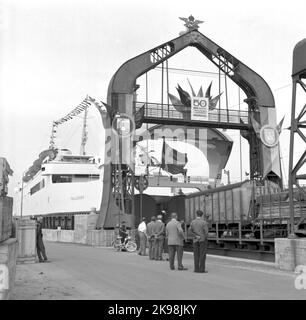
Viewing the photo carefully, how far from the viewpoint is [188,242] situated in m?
27.2

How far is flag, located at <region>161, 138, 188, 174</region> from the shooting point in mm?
51500

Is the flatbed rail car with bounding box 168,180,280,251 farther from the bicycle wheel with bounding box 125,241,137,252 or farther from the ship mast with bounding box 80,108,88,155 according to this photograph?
the ship mast with bounding box 80,108,88,155

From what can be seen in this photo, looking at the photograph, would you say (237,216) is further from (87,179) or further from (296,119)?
(87,179)

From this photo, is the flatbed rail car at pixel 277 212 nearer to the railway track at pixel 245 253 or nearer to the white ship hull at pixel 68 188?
the railway track at pixel 245 253

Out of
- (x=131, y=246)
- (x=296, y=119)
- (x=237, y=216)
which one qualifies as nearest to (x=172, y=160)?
(x=131, y=246)

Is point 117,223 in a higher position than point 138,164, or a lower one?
lower

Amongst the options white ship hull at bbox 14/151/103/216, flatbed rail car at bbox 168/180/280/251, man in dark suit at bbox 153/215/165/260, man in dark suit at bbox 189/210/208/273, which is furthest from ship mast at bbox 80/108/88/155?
man in dark suit at bbox 189/210/208/273

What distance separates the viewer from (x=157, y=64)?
106ft

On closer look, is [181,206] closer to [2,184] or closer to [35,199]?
[2,184]

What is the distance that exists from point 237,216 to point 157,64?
1356 cm

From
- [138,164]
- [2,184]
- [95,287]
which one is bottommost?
[95,287]
